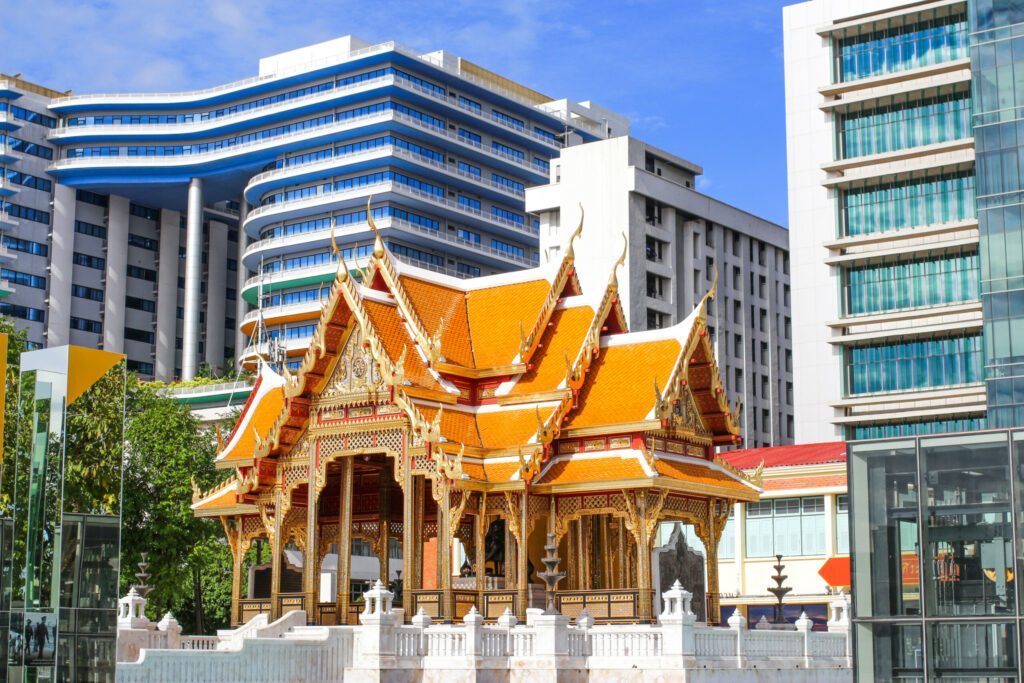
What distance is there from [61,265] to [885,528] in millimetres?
123833

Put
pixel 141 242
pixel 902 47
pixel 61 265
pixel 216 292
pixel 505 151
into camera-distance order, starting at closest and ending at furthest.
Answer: pixel 902 47, pixel 505 151, pixel 61 265, pixel 141 242, pixel 216 292

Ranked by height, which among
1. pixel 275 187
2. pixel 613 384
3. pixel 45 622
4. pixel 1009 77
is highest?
pixel 275 187

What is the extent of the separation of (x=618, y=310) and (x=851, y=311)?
45179 millimetres

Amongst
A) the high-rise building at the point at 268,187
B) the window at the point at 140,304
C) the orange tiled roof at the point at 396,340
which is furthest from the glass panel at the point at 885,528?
the window at the point at 140,304

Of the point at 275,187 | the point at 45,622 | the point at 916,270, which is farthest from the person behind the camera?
the point at 275,187

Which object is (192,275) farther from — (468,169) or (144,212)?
(468,169)

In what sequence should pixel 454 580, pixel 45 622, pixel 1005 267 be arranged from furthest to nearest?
pixel 1005 267 < pixel 454 580 < pixel 45 622

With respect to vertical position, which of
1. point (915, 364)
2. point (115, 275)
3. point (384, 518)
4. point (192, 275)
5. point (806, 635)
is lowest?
point (806, 635)

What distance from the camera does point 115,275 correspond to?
14650cm

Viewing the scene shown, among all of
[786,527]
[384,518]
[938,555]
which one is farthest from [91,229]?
[938,555]

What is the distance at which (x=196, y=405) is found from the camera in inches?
4747

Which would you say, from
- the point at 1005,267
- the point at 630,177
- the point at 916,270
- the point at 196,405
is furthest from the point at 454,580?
the point at 196,405

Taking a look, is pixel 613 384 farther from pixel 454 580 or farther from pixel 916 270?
pixel 916 270

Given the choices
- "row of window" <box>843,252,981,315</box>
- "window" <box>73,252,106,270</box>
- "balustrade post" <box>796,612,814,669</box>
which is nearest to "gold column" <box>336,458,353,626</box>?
"balustrade post" <box>796,612,814,669</box>
